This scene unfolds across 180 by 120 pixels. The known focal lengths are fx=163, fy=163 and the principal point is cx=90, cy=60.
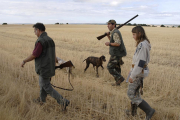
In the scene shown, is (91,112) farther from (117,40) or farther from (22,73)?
(22,73)

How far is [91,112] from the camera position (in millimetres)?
3898

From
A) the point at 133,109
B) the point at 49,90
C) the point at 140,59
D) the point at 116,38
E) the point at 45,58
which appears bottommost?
the point at 133,109

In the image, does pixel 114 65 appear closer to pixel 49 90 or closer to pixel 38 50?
pixel 49 90

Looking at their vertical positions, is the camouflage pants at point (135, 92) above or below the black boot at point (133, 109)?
above

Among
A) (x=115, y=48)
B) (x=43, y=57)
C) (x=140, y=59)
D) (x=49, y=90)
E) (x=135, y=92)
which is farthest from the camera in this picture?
(x=115, y=48)

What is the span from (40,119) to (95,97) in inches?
77.0

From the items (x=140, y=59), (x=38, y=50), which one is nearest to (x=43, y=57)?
(x=38, y=50)

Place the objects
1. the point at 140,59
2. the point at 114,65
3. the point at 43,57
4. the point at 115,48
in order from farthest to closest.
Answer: the point at 114,65, the point at 115,48, the point at 43,57, the point at 140,59

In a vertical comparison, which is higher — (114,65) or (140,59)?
(140,59)

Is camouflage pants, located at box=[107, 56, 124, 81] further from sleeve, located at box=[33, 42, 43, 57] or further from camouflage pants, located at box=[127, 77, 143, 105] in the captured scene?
sleeve, located at box=[33, 42, 43, 57]

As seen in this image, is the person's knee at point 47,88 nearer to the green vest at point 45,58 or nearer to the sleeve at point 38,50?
the green vest at point 45,58

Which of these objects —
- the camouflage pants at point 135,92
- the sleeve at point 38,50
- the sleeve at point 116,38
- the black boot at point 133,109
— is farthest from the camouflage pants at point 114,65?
the sleeve at point 38,50

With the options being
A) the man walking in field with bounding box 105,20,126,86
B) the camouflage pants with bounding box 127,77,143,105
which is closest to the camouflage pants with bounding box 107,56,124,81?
the man walking in field with bounding box 105,20,126,86

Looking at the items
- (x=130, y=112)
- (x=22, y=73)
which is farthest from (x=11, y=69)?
(x=130, y=112)
